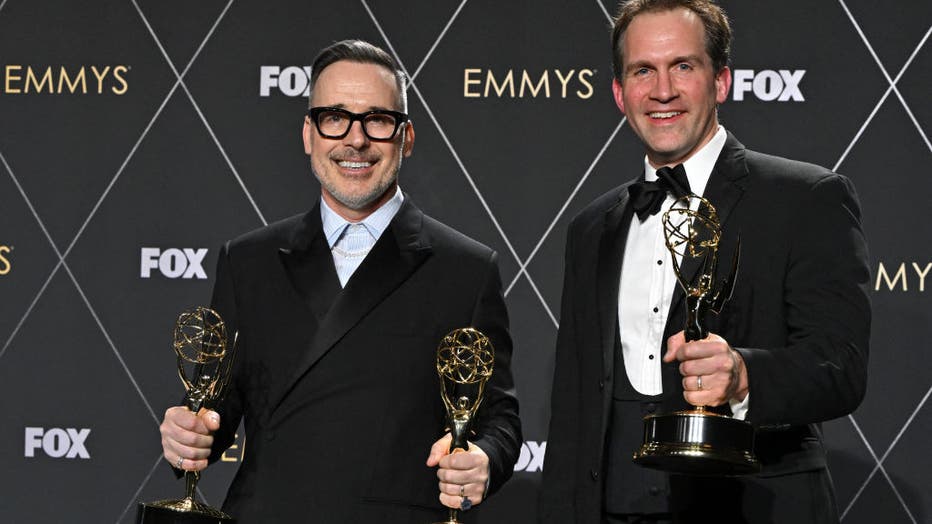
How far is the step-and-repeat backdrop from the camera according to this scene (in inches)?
133

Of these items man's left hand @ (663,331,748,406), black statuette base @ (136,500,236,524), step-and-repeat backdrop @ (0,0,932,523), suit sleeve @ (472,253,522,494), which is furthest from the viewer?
step-and-repeat backdrop @ (0,0,932,523)

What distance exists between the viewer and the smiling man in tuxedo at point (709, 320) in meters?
2.01

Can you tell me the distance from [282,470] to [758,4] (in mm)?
1949

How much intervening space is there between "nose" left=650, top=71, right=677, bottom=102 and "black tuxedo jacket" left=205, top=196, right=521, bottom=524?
0.54 metres

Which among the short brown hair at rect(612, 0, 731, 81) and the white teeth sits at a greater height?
the short brown hair at rect(612, 0, 731, 81)

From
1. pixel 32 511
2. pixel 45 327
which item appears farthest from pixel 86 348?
pixel 32 511

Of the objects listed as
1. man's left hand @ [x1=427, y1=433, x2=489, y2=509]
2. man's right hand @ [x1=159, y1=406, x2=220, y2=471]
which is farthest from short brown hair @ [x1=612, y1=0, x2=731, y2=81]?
man's right hand @ [x1=159, y1=406, x2=220, y2=471]

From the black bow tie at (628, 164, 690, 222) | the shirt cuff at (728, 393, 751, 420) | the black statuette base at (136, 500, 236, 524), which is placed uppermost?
the black bow tie at (628, 164, 690, 222)

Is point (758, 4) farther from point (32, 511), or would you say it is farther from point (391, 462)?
point (32, 511)

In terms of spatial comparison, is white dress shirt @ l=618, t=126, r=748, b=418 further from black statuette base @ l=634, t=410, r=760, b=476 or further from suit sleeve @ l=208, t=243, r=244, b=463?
suit sleeve @ l=208, t=243, r=244, b=463

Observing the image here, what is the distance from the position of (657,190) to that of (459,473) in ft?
2.16

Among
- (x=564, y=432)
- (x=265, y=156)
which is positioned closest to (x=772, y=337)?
(x=564, y=432)

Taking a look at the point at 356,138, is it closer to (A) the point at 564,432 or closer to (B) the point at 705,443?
(A) the point at 564,432

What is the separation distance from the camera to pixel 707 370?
183cm
